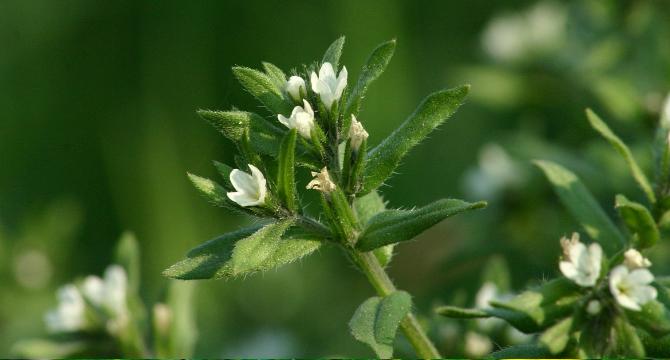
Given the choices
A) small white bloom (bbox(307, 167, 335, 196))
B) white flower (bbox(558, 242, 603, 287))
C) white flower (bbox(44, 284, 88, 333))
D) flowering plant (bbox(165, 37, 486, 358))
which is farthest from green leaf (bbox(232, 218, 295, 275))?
white flower (bbox(44, 284, 88, 333))

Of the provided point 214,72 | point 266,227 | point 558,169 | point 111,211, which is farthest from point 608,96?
point 111,211

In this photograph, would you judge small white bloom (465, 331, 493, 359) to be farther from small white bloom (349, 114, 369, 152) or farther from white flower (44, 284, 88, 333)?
white flower (44, 284, 88, 333)

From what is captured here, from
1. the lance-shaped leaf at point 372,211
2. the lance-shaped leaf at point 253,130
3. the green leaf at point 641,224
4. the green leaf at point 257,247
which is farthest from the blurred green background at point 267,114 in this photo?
the green leaf at point 257,247

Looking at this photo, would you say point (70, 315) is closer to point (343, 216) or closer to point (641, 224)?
point (343, 216)

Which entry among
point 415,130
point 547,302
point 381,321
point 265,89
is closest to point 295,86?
point 265,89

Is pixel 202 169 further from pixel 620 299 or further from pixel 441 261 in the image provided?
pixel 620 299

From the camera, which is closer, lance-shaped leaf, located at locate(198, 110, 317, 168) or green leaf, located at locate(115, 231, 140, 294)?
lance-shaped leaf, located at locate(198, 110, 317, 168)
